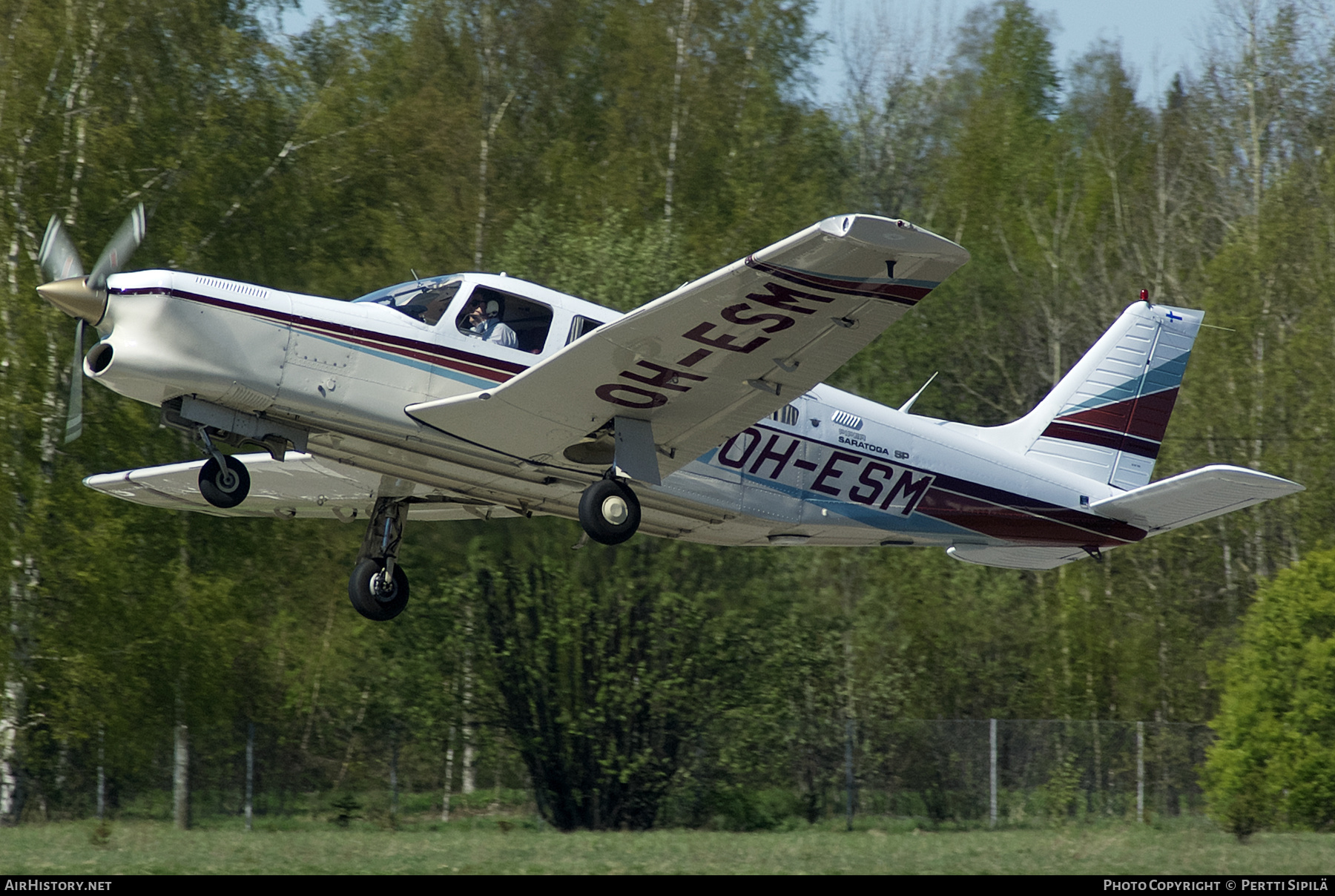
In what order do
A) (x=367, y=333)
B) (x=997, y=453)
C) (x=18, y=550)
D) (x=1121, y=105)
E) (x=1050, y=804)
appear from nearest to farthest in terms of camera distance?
(x=367, y=333) → (x=997, y=453) → (x=18, y=550) → (x=1050, y=804) → (x=1121, y=105)

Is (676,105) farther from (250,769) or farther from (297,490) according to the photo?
(297,490)

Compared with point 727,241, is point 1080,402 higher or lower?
lower

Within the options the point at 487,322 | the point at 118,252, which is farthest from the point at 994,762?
the point at 118,252

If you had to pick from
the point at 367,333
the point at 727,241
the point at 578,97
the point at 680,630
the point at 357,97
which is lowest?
the point at 680,630

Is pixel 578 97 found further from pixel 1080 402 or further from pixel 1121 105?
pixel 1080 402

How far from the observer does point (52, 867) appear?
978cm

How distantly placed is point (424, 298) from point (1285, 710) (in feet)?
45.6

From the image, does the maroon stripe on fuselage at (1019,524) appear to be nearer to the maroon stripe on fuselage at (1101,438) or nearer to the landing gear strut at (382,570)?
the maroon stripe on fuselage at (1101,438)

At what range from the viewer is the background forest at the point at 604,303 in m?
19.9

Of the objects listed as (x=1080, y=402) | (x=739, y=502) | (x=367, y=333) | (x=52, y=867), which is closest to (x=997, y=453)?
(x=1080, y=402)

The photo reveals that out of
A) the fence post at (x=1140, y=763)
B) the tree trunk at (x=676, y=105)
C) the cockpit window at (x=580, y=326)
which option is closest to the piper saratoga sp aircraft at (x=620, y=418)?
the cockpit window at (x=580, y=326)

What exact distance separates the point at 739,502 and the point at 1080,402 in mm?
4251

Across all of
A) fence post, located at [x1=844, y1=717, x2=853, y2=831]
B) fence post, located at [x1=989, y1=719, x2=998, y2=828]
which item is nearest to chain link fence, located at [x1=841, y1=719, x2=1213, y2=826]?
fence post, located at [x1=989, y1=719, x2=998, y2=828]

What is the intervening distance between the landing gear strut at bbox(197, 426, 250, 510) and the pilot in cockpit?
2.18 meters
